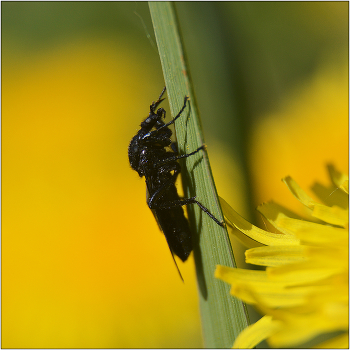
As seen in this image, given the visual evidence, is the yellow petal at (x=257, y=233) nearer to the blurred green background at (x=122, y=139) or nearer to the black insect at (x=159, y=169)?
the black insect at (x=159, y=169)

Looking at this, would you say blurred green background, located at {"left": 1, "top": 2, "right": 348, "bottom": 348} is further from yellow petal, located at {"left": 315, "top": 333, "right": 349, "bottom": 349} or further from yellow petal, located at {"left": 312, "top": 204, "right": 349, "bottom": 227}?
yellow petal, located at {"left": 315, "top": 333, "right": 349, "bottom": 349}

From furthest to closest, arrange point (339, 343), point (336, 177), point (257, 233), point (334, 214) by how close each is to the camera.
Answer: point (336, 177) < point (257, 233) < point (334, 214) < point (339, 343)

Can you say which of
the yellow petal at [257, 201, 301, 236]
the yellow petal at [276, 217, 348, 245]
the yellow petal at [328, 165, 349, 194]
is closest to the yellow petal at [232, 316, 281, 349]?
the yellow petal at [276, 217, 348, 245]

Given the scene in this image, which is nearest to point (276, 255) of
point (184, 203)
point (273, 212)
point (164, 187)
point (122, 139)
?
point (273, 212)

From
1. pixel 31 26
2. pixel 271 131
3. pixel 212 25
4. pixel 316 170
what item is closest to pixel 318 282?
pixel 212 25

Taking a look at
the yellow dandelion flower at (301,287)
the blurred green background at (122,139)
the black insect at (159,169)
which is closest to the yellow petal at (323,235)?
the yellow dandelion flower at (301,287)

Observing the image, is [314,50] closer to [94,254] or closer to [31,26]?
[94,254]

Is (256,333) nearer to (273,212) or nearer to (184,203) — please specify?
(273,212)
